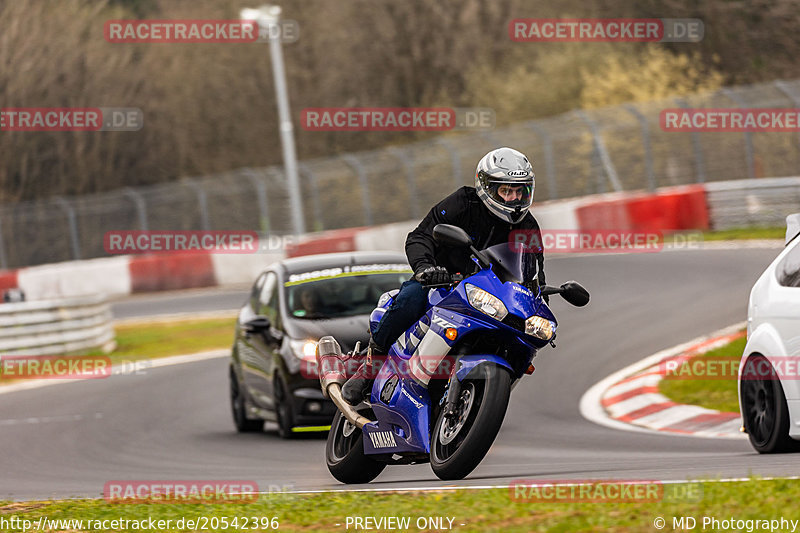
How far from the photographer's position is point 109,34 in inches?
1722

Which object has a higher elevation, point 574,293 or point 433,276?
point 433,276

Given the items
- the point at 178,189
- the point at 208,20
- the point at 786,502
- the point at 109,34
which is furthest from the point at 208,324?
the point at 208,20

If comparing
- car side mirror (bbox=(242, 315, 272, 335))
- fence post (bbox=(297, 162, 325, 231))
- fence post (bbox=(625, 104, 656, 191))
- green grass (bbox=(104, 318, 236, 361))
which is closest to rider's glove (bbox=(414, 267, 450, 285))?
car side mirror (bbox=(242, 315, 272, 335))

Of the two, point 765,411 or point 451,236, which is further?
point 765,411

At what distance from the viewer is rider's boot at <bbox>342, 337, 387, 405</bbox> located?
826 centimetres

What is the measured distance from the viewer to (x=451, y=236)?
7.12m

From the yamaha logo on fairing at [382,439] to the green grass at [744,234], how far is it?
54.8 feet

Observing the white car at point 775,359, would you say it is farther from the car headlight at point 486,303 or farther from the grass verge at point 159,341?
the grass verge at point 159,341

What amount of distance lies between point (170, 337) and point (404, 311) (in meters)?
15.3

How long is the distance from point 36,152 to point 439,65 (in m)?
13.3

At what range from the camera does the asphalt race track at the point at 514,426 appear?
29.9 feet

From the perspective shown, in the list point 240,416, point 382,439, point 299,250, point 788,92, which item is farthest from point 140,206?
point 382,439

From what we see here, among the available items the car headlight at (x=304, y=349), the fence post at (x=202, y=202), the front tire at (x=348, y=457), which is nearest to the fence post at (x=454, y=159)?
the fence post at (x=202, y=202)

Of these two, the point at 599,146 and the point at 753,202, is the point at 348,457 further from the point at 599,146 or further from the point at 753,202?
the point at 599,146
